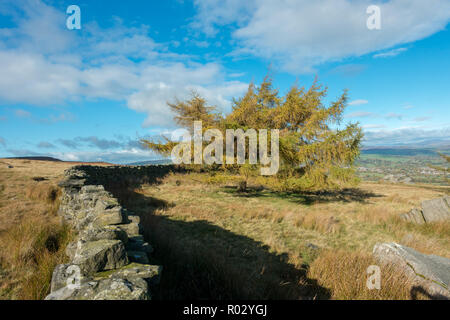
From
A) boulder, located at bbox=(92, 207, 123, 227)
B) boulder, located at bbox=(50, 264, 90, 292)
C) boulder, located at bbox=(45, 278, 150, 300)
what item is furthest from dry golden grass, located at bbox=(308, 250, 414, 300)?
boulder, located at bbox=(92, 207, 123, 227)

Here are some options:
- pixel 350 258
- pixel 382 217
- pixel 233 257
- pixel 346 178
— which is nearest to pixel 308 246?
pixel 350 258

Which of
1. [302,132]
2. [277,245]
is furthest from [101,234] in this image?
[302,132]

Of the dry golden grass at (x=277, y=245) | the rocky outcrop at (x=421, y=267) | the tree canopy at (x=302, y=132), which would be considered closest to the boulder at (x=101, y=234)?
the dry golden grass at (x=277, y=245)

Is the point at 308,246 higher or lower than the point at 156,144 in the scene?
lower

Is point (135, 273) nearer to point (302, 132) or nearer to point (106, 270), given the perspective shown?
point (106, 270)

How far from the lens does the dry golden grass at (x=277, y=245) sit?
140 inches

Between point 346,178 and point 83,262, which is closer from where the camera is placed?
point 83,262

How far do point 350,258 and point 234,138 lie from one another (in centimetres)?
987

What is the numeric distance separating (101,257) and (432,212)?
1319cm

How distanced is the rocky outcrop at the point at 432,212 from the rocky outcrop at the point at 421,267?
6098 millimetres

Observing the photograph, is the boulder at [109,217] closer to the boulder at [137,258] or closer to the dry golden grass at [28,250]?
the dry golden grass at [28,250]
